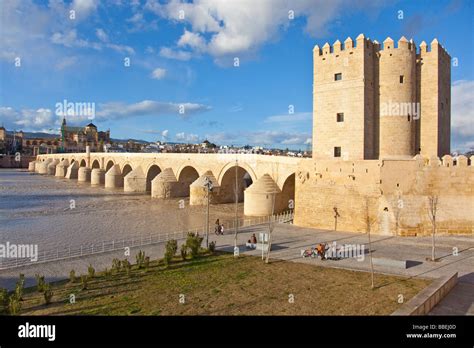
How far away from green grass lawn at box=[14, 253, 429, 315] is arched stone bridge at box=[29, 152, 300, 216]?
680 cm

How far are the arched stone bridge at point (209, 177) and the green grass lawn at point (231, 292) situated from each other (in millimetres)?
6799

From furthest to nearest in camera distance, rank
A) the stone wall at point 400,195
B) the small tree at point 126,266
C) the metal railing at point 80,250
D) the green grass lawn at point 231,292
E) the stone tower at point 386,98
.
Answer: the stone tower at point 386,98 → the stone wall at point 400,195 → the metal railing at point 80,250 → the small tree at point 126,266 → the green grass lawn at point 231,292

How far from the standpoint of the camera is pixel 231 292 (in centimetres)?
973

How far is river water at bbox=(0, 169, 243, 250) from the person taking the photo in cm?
1993

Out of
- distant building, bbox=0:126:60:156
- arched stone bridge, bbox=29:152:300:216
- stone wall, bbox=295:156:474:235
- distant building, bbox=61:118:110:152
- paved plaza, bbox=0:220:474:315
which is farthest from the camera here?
distant building, bbox=61:118:110:152

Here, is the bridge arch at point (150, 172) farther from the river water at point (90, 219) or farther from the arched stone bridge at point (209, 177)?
the river water at point (90, 219)

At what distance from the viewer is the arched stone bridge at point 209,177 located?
25281 mm

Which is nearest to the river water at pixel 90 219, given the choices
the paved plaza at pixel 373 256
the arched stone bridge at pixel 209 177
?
the arched stone bridge at pixel 209 177

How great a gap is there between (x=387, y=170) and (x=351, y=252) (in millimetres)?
5281

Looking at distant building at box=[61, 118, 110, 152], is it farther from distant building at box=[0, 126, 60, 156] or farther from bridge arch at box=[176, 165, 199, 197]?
bridge arch at box=[176, 165, 199, 197]

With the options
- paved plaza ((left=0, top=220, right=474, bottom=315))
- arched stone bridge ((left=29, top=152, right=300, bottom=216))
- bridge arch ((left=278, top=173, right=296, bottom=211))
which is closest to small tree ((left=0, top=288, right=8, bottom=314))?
paved plaza ((left=0, top=220, right=474, bottom=315))

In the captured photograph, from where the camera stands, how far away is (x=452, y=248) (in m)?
14.1
